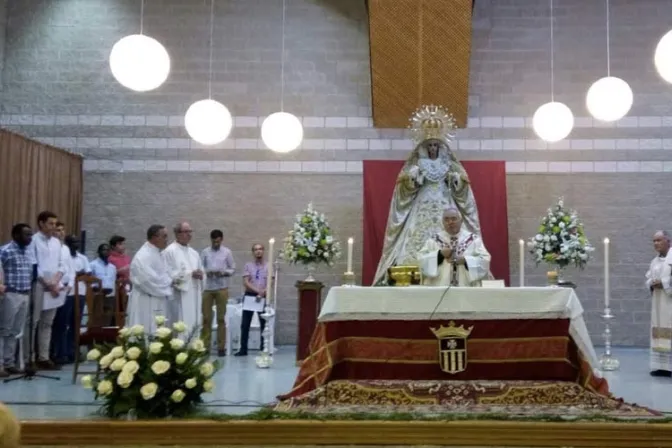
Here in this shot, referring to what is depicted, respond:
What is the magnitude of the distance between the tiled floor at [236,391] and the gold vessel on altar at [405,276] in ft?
4.95

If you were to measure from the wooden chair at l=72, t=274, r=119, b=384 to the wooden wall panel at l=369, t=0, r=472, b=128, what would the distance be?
5.46m

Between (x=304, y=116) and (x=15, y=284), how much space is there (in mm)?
5455

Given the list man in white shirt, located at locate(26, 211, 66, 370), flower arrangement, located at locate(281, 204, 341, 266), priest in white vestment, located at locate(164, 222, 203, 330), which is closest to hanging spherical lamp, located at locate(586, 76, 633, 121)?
flower arrangement, located at locate(281, 204, 341, 266)

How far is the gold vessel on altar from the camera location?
20.8 ft

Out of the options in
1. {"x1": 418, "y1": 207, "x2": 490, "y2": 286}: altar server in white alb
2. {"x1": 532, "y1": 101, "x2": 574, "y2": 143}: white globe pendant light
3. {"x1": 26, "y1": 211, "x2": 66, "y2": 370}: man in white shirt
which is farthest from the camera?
{"x1": 532, "y1": 101, "x2": 574, "y2": 143}: white globe pendant light

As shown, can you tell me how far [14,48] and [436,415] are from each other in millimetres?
9987

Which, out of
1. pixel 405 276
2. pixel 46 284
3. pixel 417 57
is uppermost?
pixel 417 57

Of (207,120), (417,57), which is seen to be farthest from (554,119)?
(207,120)

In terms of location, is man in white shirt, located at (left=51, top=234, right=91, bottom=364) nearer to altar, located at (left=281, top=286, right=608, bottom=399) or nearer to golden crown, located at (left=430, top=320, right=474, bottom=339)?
altar, located at (left=281, top=286, right=608, bottom=399)

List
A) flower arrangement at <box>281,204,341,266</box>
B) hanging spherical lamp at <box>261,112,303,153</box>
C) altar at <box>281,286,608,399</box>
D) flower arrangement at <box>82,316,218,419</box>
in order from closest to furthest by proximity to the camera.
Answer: flower arrangement at <box>82,316,218,419</box>
altar at <box>281,286,608,399</box>
hanging spherical lamp at <box>261,112,303,153</box>
flower arrangement at <box>281,204,341,266</box>

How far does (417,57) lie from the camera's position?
1064 centimetres

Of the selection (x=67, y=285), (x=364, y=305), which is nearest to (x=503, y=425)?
(x=364, y=305)

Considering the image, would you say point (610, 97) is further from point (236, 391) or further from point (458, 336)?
point (236, 391)

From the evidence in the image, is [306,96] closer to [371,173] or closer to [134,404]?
[371,173]
